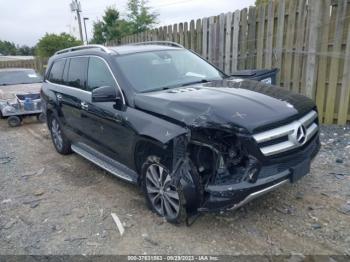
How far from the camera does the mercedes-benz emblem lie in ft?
10.4

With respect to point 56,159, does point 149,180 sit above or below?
above

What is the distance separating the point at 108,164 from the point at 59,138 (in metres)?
2.28

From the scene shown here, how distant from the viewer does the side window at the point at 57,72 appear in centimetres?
587

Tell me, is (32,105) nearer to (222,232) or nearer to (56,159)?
(56,159)

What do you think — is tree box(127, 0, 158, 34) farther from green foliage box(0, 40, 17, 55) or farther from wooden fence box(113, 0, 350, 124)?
green foliage box(0, 40, 17, 55)

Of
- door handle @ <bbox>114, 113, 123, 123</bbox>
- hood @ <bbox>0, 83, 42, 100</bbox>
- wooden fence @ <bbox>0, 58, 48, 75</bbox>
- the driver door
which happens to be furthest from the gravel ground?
wooden fence @ <bbox>0, 58, 48, 75</bbox>

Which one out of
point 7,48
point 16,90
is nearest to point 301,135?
point 16,90

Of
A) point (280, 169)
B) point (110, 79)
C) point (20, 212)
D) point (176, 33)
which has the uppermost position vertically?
point (176, 33)

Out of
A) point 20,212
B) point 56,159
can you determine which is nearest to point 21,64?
point 56,159

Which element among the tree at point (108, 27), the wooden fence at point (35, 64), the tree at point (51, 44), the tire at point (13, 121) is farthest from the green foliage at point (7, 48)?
the tire at point (13, 121)

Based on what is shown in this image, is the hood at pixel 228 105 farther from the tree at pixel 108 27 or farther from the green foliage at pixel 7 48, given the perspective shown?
the green foliage at pixel 7 48

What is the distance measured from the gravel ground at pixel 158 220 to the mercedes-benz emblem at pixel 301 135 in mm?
877

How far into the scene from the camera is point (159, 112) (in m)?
3.38

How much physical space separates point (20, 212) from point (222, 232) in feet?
8.61
